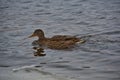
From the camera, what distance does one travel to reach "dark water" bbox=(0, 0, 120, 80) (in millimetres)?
9562

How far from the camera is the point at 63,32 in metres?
14.2

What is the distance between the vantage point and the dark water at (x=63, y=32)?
9562mm

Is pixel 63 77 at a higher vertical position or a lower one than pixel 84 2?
lower

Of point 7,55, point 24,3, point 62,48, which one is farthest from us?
point 24,3

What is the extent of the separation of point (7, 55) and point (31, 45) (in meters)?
1.79

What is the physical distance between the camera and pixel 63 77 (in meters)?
9.14

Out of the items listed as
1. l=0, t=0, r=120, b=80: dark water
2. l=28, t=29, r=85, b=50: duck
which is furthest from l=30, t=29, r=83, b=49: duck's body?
l=0, t=0, r=120, b=80: dark water

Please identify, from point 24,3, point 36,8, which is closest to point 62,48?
point 36,8

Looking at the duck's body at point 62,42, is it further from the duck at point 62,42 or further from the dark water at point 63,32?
the dark water at point 63,32

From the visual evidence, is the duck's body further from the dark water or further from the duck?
the dark water

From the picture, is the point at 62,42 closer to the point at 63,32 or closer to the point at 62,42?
the point at 62,42

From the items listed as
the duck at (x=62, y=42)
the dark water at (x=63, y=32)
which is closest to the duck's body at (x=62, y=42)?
the duck at (x=62, y=42)

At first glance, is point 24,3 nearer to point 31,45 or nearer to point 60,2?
point 60,2

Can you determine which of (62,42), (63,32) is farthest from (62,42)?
(63,32)
